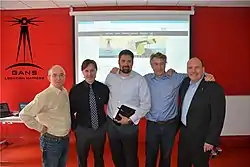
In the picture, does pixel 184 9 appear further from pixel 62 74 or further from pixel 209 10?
pixel 62 74

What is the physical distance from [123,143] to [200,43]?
3.27 meters

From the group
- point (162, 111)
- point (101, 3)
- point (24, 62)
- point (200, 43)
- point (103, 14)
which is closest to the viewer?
point (162, 111)

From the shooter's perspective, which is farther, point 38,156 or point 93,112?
point 38,156

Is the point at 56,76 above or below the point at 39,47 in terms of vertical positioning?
below

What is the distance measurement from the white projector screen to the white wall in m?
Answer: 1.06

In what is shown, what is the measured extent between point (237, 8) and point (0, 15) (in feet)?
14.4

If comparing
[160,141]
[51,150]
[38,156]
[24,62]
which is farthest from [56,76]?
[24,62]

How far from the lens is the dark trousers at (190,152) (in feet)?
10.4

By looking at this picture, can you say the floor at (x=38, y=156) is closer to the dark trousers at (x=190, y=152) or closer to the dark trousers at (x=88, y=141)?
the dark trousers at (x=88, y=141)

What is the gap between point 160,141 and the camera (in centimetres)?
356

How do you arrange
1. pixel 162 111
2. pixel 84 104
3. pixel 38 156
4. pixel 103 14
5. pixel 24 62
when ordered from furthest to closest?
pixel 24 62
pixel 103 14
pixel 38 156
pixel 162 111
pixel 84 104

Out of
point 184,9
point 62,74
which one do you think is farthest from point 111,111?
point 184,9

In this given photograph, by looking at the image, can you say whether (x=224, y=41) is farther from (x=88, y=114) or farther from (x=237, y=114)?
(x=88, y=114)

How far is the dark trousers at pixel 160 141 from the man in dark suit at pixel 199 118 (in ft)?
0.63
